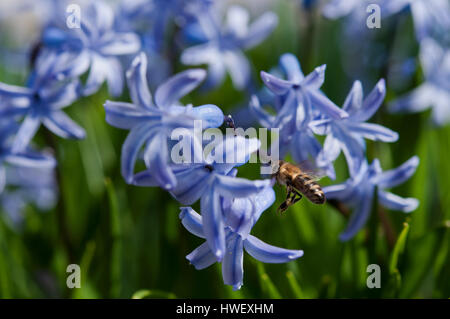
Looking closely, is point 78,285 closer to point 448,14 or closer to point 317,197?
point 317,197

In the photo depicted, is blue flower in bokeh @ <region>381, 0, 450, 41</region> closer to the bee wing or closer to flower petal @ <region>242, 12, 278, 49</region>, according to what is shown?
flower petal @ <region>242, 12, 278, 49</region>

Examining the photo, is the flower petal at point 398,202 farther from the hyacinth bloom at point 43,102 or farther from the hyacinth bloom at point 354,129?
the hyacinth bloom at point 43,102

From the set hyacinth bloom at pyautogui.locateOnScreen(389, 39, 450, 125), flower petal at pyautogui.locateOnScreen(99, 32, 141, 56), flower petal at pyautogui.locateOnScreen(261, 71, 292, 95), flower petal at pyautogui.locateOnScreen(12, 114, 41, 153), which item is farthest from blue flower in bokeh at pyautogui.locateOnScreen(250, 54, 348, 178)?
hyacinth bloom at pyautogui.locateOnScreen(389, 39, 450, 125)

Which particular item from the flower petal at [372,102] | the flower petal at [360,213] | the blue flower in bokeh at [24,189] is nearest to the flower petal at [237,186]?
the flower petal at [372,102]

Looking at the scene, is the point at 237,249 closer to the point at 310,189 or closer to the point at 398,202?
the point at 310,189

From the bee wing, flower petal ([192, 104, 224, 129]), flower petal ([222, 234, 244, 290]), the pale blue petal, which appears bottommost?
flower petal ([222, 234, 244, 290])

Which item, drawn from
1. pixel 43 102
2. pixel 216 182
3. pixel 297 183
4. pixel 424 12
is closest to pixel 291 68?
pixel 297 183
